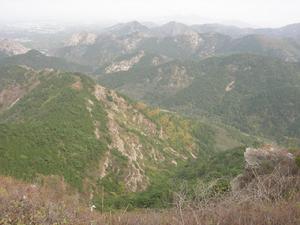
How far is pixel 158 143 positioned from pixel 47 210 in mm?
92039

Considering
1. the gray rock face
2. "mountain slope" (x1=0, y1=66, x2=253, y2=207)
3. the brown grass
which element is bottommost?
"mountain slope" (x1=0, y1=66, x2=253, y2=207)

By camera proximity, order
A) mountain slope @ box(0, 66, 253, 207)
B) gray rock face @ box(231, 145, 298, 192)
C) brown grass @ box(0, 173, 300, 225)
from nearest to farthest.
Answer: brown grass @ box(0, 173, 300, 225)
gray rock face @ box(231, 145, 298, 192)
mountain slope @ box(0, 66, 253, 207)

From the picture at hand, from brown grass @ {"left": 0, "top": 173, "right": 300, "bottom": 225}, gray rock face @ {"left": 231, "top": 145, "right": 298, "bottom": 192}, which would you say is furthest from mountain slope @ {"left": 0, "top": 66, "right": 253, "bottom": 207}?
brown grass @ {"left": 0, "top": 173, "right": 300, "bottom": 225}

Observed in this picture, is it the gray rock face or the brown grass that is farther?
the gray rock face

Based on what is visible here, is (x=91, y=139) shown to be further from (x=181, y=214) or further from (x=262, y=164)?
(x=181, y=214)

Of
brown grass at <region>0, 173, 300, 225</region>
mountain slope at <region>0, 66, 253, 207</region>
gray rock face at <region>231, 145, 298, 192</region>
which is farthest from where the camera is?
mountain slope at <region>0, 66, 253, 207</region>

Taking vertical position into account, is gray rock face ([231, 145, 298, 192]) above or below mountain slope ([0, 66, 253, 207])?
above

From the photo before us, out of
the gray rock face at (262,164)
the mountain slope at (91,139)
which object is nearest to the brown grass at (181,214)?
the gray rock face at (262,164)

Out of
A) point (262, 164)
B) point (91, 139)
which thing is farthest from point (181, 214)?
point (91, 139)

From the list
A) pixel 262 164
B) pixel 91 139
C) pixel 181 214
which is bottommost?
pixel 91 139

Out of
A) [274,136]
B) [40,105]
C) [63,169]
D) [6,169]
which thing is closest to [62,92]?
[40,105]

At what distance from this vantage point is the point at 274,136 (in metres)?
189

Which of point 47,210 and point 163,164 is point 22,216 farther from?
point 163,164

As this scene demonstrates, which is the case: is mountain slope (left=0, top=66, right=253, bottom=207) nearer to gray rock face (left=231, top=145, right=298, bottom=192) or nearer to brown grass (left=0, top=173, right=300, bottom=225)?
gray rock face (left=231, top=145, right=298, bottom=192)
